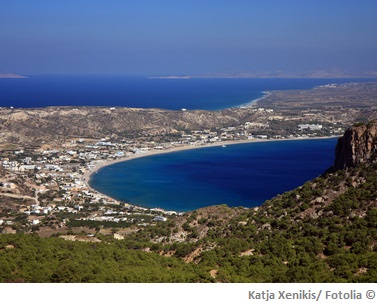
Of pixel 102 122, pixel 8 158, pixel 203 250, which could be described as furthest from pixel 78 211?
pixel 102 122

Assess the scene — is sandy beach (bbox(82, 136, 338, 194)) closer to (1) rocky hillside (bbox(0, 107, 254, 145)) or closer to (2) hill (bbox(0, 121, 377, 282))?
(1) rocky hillside (bbox(0, 107, 254, 145))

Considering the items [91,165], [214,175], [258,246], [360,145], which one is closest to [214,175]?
[214,175]

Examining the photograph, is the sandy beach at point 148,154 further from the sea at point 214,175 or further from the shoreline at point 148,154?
the sea at point 214,175

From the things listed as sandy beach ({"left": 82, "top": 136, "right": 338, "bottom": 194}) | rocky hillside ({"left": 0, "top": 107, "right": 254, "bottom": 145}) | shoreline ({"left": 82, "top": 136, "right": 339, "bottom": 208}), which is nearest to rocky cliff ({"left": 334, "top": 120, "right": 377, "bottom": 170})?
shoreline ({"left": 82, "top": 136, "right": 339, "bottom": 208})

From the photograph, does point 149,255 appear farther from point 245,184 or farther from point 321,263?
point 245,184

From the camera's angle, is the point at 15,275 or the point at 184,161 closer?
the point at 15,275

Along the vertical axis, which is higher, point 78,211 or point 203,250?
point 203,250

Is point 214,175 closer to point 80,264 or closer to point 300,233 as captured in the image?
point 300,233
